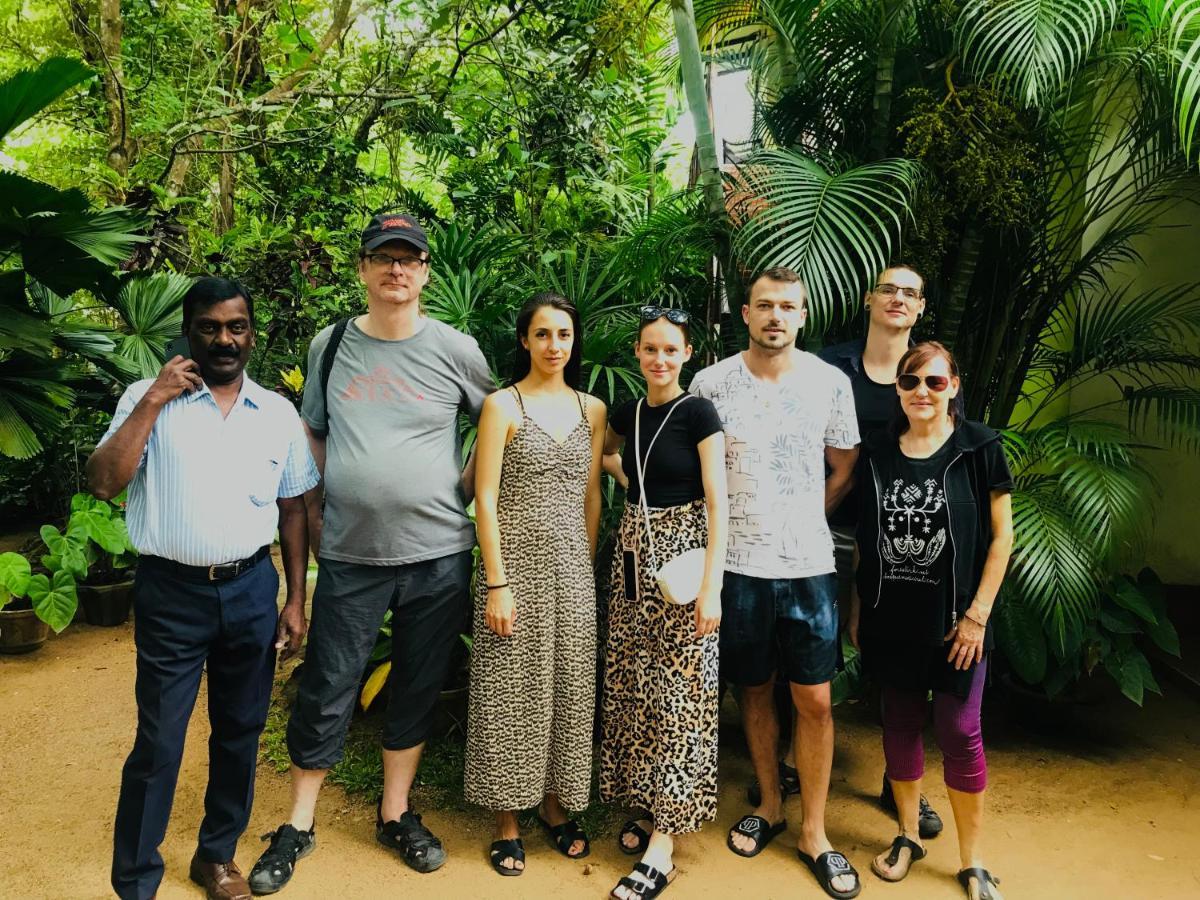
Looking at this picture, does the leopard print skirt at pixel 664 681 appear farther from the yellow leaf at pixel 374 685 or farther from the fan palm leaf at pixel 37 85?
the fan palm leaf at pixel 37 85

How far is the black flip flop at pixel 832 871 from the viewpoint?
289 centimetres

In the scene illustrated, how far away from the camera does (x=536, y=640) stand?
2908mm

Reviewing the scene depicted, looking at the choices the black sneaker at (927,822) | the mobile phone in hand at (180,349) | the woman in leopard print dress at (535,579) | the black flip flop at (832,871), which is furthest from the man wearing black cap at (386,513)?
the black sneaker at (927,822)

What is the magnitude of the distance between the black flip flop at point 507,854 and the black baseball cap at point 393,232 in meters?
2.05

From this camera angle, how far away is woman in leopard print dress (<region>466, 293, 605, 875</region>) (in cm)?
283

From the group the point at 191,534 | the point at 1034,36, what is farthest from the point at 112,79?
the point at 1034,36

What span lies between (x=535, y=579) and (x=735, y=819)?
1354 mm

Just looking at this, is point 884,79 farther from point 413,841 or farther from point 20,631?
point 20,631

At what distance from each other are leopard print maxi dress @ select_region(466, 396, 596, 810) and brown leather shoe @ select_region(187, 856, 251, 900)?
744 mm

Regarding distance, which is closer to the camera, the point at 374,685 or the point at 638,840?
the point at 638,840

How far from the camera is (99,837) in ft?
10.5

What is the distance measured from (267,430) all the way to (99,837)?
5.88 feet

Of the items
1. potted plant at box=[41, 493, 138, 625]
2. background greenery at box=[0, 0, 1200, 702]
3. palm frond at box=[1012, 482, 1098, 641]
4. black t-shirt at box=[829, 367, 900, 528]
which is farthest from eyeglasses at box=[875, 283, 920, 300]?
potted plant at box=[41, 493, 138, 625]

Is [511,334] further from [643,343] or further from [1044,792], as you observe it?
[1044,792]
